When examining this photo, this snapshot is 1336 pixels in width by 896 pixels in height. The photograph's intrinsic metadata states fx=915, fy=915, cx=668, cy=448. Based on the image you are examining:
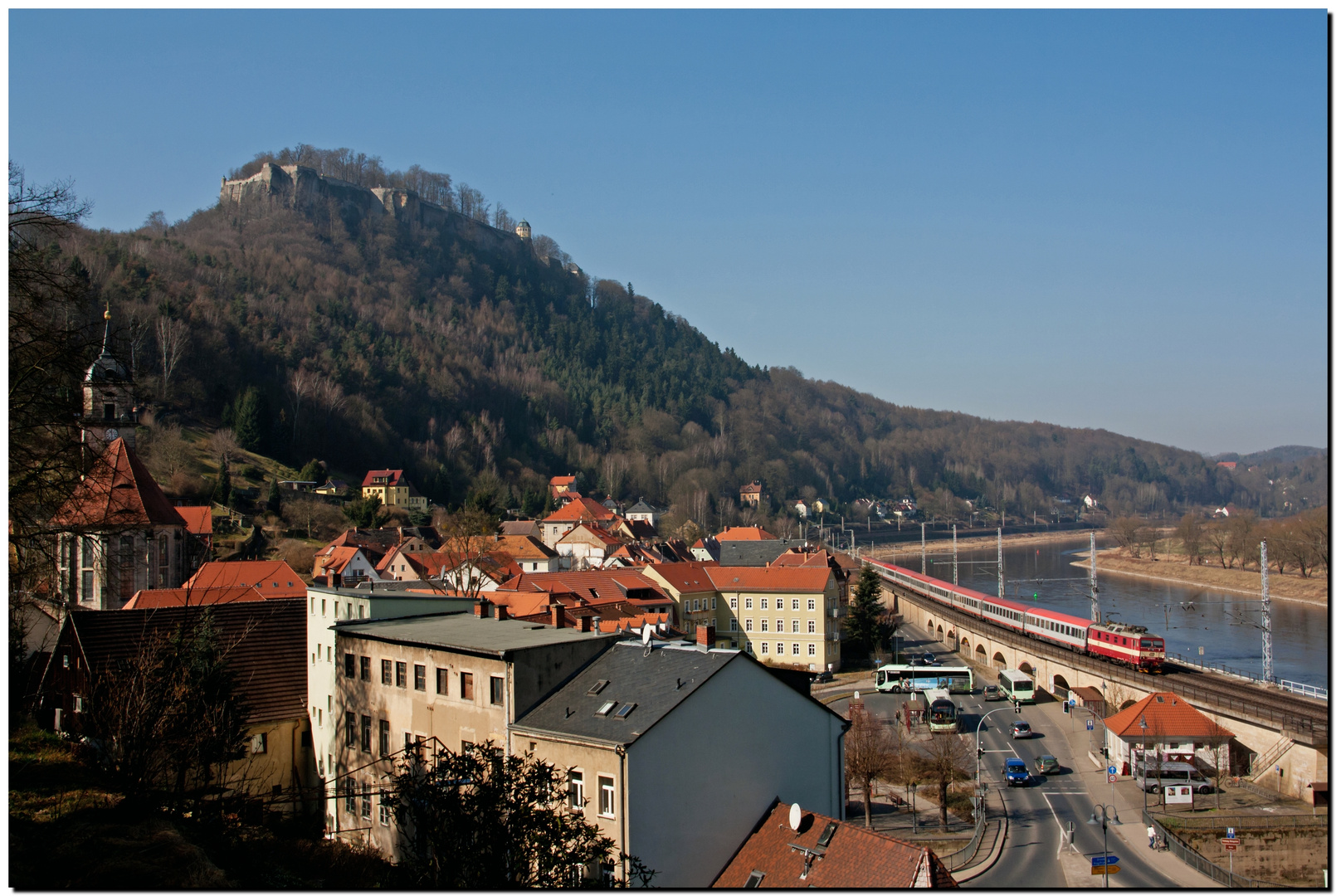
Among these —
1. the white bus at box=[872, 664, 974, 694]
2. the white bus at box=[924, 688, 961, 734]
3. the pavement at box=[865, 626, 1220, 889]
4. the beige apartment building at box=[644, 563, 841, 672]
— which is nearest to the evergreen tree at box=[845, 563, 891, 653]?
the beige apartment building at box=[644, 563, 841, 672]

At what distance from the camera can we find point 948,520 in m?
168

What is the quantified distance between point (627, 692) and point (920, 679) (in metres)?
25.8

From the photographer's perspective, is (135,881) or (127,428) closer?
(135,881)

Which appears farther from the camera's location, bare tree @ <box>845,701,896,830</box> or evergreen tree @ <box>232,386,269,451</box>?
evergreen tree @ <box>232,386,269,451</box>

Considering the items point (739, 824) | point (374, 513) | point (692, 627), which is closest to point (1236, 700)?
point (739, 824)

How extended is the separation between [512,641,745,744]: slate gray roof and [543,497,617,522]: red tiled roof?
65.1 meters

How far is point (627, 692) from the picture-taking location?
46.1ft

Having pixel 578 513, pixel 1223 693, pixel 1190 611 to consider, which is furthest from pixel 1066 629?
pixel 578 513

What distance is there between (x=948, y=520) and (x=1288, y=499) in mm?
62352

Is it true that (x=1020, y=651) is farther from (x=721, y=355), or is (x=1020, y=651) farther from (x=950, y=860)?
(x=721, y=355)

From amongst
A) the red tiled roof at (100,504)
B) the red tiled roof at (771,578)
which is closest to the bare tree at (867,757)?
the red tiled roof at (100,504)

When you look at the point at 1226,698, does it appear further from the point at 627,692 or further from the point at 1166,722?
the point at 627,692

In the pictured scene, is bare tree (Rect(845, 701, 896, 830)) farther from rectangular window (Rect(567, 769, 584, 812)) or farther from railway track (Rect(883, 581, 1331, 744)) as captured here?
rectangular window (Rect(567, 769, 584, 812))

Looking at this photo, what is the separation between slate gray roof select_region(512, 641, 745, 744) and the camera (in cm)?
1310
